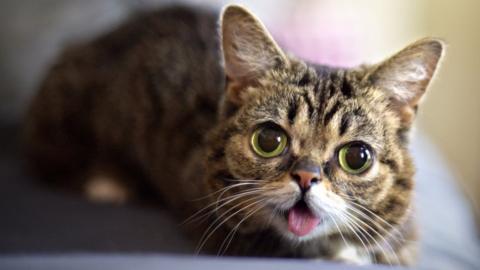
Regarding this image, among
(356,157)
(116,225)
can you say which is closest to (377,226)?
(356,157)

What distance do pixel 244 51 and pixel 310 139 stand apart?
0.25 meters

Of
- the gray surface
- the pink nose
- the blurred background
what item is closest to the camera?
the gray surface

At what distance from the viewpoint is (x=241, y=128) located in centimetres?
122

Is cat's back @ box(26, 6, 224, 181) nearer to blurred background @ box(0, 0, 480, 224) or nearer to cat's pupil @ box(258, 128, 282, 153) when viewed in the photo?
blurred background @ box(0, 0, 480, 224)

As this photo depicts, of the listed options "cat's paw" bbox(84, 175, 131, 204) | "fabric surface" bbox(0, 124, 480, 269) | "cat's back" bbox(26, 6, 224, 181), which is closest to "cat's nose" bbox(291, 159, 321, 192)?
"fabric surface" bbox(0, 124, 480, 269)

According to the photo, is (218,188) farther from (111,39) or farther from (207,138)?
(111,39)

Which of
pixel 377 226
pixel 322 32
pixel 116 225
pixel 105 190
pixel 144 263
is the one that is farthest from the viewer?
pixel 322 32

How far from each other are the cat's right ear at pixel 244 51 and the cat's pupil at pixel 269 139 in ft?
0.42

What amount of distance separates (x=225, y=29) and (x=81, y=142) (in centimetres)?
77

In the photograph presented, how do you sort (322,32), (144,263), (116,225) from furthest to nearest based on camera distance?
(322,32) < (116,225) < (144,263)

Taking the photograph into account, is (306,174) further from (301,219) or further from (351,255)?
(351,255)

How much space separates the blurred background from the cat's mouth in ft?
3.07

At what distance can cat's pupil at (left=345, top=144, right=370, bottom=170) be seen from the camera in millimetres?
1149

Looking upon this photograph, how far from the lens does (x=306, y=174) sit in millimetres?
1075
